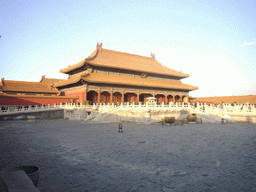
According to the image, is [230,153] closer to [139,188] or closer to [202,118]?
[139,188]

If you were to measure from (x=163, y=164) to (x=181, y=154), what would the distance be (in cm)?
153

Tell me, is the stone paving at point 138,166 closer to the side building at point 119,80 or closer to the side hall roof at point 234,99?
the side building at point 119,80

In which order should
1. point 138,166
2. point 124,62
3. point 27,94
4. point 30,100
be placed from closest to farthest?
point 138,166 → point 30,100 → point 27,94 → point 124,62

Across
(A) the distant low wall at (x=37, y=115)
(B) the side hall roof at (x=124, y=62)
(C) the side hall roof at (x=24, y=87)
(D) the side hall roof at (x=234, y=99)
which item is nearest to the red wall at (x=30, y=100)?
(C) the side hall roof at (x=24, y=87)

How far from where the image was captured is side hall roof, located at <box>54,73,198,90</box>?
28078 millimetres

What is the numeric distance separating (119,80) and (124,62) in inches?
222

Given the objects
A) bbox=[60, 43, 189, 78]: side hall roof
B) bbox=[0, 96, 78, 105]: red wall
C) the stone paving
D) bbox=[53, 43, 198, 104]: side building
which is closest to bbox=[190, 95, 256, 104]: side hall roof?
bbox=[53, 43, 198, 104]: side building

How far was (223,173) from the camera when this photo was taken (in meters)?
5.32

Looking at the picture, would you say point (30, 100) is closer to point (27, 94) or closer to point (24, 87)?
point (27, 94)

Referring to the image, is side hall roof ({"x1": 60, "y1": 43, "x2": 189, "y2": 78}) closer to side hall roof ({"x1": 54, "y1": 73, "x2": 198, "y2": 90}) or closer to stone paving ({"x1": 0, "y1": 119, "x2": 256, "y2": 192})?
side hall roof ({"x1": 54, "y1": 73, "x2": 198, "y2": 90})

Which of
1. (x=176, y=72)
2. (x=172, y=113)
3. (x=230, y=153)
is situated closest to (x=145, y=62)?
(x=176, y=72)

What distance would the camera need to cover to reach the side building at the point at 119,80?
2922 centimetres

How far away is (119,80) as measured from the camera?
31000 mm

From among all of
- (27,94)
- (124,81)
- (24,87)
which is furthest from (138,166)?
(24,87)
